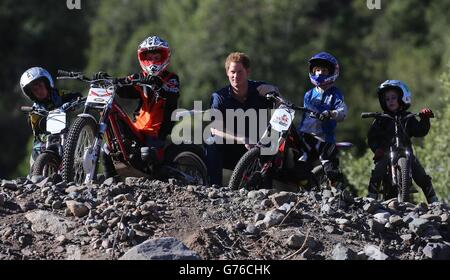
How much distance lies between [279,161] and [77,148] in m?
2.18

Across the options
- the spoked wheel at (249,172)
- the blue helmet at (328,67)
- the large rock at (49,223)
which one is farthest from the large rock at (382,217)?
the large rock at (49,223)

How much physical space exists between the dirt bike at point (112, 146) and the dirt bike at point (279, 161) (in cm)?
86

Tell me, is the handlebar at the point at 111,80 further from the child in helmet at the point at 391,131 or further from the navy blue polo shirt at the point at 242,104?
the child in helmet at the point at 391,131

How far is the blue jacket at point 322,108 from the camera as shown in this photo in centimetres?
1327

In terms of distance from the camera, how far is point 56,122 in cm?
1269

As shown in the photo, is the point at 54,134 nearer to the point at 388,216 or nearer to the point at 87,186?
the point at 87,186

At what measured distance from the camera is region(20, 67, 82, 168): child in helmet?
44.2ft

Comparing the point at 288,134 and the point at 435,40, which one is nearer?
the point at 288,134

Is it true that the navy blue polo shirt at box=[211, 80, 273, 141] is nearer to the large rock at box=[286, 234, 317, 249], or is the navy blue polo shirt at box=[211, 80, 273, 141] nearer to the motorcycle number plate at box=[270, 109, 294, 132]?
the motorcycle number plate at box=[270, 109, 294, 132]

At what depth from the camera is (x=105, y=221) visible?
10.8 metres

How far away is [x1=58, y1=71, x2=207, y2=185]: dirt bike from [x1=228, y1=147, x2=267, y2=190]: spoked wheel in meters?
0.84

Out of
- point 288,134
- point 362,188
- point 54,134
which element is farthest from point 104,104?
point 362,188

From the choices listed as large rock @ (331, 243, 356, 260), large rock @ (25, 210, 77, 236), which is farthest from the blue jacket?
large rock @ (25, 210, 77, 236)

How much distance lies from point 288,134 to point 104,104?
76.7 inches
